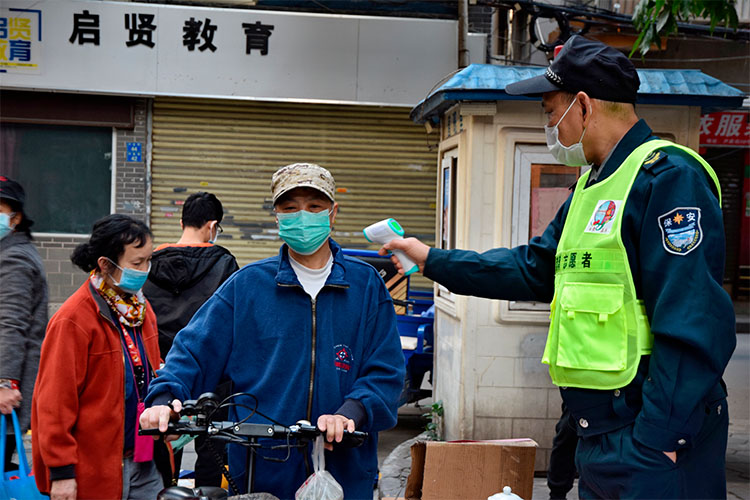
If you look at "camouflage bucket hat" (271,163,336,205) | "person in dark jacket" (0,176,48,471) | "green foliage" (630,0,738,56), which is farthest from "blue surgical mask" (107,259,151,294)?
"green foliage" (630,0,738,56)

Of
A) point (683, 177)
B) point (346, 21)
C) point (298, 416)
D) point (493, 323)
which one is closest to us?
point (683, 177)

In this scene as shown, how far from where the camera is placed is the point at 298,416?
119 inches

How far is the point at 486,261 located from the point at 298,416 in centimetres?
94

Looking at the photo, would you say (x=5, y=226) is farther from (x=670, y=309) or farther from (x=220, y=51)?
(x=220, y=51)

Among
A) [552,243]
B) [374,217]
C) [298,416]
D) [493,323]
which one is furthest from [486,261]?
[374,217]

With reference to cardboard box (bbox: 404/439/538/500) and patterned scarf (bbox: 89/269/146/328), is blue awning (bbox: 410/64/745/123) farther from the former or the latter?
patterned scarf (bbox: 89/269/146/328)

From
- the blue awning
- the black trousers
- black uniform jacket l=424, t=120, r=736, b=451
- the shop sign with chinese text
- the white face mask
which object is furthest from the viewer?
the shop sign with chinese text

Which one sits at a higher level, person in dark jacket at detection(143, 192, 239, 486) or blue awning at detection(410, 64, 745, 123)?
blue awning at detection(410, 64, 745, 123)

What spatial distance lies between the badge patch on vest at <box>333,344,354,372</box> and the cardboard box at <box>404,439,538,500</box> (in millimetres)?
2032

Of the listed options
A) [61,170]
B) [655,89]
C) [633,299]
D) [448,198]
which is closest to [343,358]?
[633,299]

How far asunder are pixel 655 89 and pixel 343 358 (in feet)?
13.9

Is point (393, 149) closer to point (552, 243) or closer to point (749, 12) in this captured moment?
point (749, 12)

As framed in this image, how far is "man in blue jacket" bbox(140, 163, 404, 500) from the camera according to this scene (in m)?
3.04

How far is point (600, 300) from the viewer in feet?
9.01
